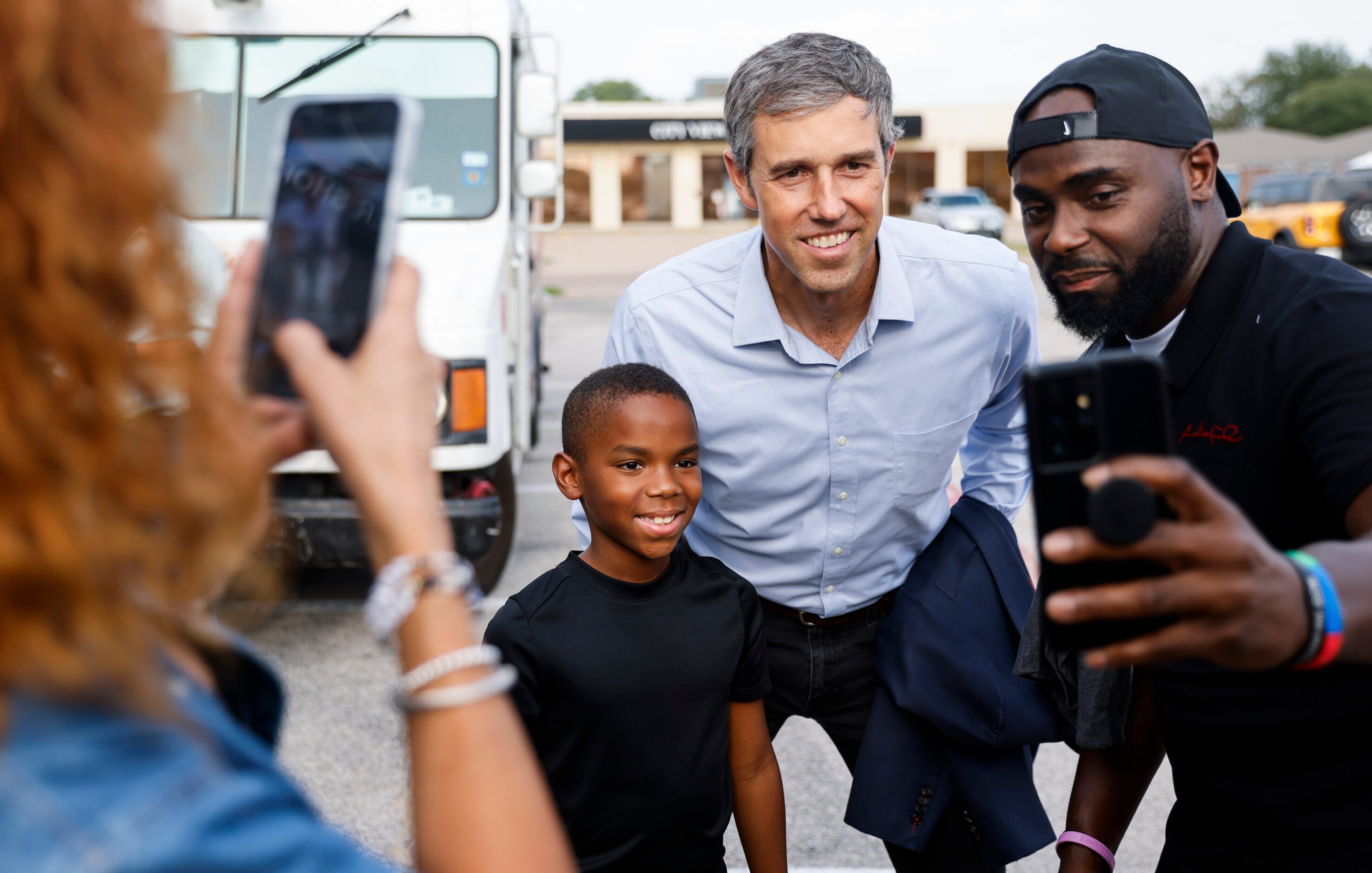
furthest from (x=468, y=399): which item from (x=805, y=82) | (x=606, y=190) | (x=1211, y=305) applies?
(x=606, y=190)

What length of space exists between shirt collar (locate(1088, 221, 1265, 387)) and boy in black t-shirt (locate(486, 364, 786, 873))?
1.03 m

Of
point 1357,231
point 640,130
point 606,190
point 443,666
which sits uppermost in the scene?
point 640,130

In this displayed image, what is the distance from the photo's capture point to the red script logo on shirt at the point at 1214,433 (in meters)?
1.69

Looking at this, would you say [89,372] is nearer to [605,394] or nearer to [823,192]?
[605,394]

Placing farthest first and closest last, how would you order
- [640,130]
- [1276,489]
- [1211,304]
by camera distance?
[640,130], [1211,304], [1276,489]

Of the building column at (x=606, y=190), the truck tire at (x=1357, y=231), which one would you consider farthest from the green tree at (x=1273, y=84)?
the truck tire at (x=1357, y=231)

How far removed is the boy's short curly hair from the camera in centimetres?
243

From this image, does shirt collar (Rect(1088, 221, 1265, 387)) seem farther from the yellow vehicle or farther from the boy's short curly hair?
the yellow vehicle

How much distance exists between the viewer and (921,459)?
101 inches

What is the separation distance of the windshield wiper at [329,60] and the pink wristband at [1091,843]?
14.3 feet

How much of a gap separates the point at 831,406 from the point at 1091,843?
1.07 meters

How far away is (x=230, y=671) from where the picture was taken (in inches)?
36.5

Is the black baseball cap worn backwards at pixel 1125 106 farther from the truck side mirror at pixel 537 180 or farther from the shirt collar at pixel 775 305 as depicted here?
the truck side mirror at pixel 537 180

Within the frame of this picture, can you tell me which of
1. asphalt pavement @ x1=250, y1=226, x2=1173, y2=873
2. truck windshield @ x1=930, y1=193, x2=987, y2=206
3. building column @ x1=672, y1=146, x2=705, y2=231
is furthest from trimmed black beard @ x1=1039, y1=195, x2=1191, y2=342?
building column @ x1=672, y1=146, x2=705, y2=231
